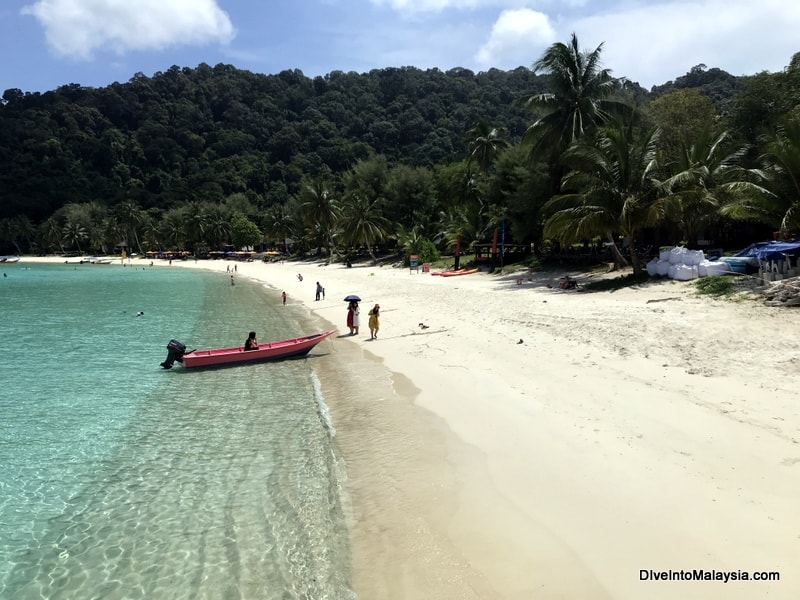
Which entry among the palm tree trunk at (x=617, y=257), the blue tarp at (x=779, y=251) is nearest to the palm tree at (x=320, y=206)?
the palm tree trunk at (x=617, y=257)

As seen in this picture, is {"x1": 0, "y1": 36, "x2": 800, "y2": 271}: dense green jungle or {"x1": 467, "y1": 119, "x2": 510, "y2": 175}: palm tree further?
{"x1": 467, "y1": 119, "x2": 510, "y2": 175}: palm tree

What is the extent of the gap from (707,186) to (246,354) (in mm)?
22632

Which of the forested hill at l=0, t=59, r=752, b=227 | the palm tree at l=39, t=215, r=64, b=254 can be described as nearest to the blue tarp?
the forested hill at l=0, t=59, r=752, b=227

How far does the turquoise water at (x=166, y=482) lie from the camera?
Result: 5.86m

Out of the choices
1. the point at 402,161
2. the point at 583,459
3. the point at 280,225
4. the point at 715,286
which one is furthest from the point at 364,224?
the point at 402,161

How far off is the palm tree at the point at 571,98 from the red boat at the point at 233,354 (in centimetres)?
2230

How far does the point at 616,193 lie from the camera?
23234 mm

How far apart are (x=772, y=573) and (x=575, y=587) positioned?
1.78 m

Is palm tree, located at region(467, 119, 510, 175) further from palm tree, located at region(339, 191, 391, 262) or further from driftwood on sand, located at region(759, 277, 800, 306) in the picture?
driftwood on sand, located at region(759, 277, 800, 306)

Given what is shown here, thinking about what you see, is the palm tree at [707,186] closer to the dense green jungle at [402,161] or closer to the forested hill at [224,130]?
the dense green jungle at [402,161]

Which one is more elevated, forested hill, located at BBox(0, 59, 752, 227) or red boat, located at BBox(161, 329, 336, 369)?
forested hill, located at BBox(0, 59, 752, 227)

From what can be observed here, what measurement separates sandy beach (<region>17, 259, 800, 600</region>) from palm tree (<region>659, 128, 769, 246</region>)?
668cm

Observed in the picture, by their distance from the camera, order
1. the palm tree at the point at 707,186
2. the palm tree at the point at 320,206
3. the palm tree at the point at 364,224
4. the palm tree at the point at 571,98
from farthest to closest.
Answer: the palm tree at the point at 320,206 < the palm tree at the point at 364,224 < the palm tree at the point at 571,98 < the palm tree at the point at 707,186

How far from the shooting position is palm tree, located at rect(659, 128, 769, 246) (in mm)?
19398
